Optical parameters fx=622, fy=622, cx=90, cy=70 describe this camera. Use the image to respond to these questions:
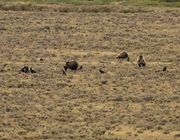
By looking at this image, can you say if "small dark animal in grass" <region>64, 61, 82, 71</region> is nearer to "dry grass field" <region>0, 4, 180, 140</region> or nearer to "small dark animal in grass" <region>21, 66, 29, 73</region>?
"dry grass field" <region>0, 4, 180, 140</region>

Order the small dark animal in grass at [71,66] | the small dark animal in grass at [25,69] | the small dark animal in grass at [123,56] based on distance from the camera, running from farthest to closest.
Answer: the small dark animal in grass at [123,56], the small dark animal in grass at [71,66], the small dark animal in grass at [25,69]

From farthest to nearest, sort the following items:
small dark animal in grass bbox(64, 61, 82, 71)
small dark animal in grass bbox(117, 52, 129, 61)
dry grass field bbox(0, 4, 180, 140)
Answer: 1. small dark animal in grass bbox(117, 52, 129, 61)
2. small dark animal in grass bbox(64, 61, 82, 71)
3. dry grass field bbox(0, 4, 180, 140)

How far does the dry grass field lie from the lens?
45.6 feet

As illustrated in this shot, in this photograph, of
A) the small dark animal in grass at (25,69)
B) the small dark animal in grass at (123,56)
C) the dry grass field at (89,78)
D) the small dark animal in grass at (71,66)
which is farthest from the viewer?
the small dark animal in grass at (123,56)

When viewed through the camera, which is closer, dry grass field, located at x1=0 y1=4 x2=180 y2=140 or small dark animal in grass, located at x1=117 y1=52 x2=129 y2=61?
dry grass field, located at x1=0 y1=4 x2=180 y2=140

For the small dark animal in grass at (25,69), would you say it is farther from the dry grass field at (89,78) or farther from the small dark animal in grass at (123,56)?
the small dark animal in grass at (123,56)

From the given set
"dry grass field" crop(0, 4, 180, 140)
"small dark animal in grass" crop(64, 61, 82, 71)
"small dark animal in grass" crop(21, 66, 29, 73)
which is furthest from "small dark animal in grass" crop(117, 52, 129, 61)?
"small dark animal in grass" crop(21, 66, 29, 73)

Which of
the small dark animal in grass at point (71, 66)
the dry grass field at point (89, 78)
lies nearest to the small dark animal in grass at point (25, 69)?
the dry grass field at point (89, 78)

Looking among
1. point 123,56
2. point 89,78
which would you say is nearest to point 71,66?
point 89,78

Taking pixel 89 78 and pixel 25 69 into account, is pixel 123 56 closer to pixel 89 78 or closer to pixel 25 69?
pixel 89 78

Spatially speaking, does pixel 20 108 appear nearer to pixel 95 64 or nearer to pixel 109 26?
pixel 95 64

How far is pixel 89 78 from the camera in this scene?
59.0 feet

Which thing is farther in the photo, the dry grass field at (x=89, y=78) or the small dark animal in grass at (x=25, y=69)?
the small dark animal in grass at (x=25, y=69)

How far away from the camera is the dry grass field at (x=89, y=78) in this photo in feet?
45.6
